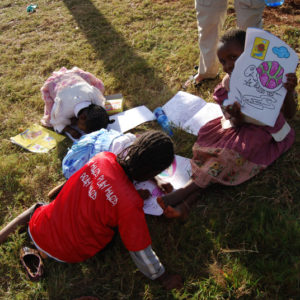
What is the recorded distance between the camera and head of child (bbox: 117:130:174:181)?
1.59 meters

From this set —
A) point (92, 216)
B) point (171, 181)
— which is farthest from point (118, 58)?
point (92, 216)

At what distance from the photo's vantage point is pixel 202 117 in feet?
8.95

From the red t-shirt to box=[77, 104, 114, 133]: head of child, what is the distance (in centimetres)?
100

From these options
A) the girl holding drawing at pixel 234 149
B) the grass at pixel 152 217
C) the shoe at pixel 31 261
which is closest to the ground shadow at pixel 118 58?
the grass at pixel 152 217

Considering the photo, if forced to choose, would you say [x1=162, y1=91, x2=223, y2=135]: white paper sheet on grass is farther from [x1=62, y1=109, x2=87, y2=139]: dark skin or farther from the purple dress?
[x1=62, y1=109, x2=87, y2=139]: dark skin

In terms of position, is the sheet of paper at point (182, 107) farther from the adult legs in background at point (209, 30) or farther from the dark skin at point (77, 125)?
the dark skin at point (77, 125)

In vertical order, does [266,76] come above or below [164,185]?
above

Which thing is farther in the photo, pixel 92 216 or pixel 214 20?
pixel 214 20

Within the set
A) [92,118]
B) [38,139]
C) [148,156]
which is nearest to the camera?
[148,156]

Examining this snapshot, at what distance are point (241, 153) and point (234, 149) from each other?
2.1 inches

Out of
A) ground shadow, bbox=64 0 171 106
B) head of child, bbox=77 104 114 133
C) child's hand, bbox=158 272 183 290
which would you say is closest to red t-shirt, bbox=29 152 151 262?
child's hand, bbox=158 272 183 290

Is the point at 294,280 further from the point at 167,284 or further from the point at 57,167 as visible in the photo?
the point at 57,167

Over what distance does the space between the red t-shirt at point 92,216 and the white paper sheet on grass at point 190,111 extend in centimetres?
117

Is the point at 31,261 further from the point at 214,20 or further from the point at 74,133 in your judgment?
the point at 214,20
